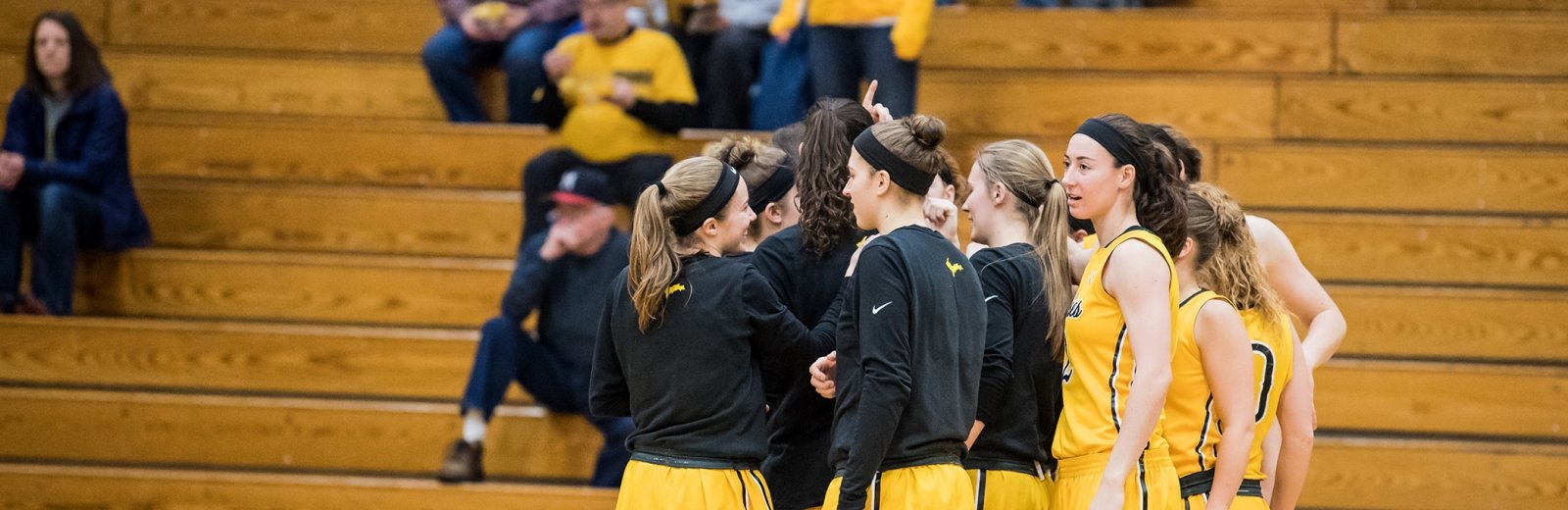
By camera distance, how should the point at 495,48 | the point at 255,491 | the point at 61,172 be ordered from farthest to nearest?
1. the point at 495,48
2. the point at 61,172
3. the point at 255,491

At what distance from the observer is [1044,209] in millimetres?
2965

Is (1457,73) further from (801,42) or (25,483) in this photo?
(25,483)

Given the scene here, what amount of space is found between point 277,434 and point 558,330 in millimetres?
1068

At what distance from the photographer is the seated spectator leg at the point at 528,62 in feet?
20.6

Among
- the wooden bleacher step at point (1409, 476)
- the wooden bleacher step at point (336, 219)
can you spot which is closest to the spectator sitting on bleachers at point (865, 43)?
the wooden bleacher step at point (336, 219)

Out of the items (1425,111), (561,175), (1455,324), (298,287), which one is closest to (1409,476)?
(1455,324)

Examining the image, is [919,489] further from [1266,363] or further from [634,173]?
[634,173]

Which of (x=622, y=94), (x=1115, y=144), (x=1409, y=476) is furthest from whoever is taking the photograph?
(x=622, y=94)

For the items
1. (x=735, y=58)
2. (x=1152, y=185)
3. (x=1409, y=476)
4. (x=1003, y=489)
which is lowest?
(x=1409, y=476)

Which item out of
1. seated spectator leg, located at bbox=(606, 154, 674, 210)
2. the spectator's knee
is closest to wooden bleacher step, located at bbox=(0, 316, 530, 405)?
the spectator's knee

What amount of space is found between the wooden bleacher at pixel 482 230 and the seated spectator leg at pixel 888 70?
0.50 metres

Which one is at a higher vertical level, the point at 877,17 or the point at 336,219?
the point at 877,17

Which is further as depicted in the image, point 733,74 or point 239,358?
point 733,74

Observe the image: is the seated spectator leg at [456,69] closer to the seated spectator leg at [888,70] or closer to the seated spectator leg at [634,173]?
the seated spectator leg at [634,173]
